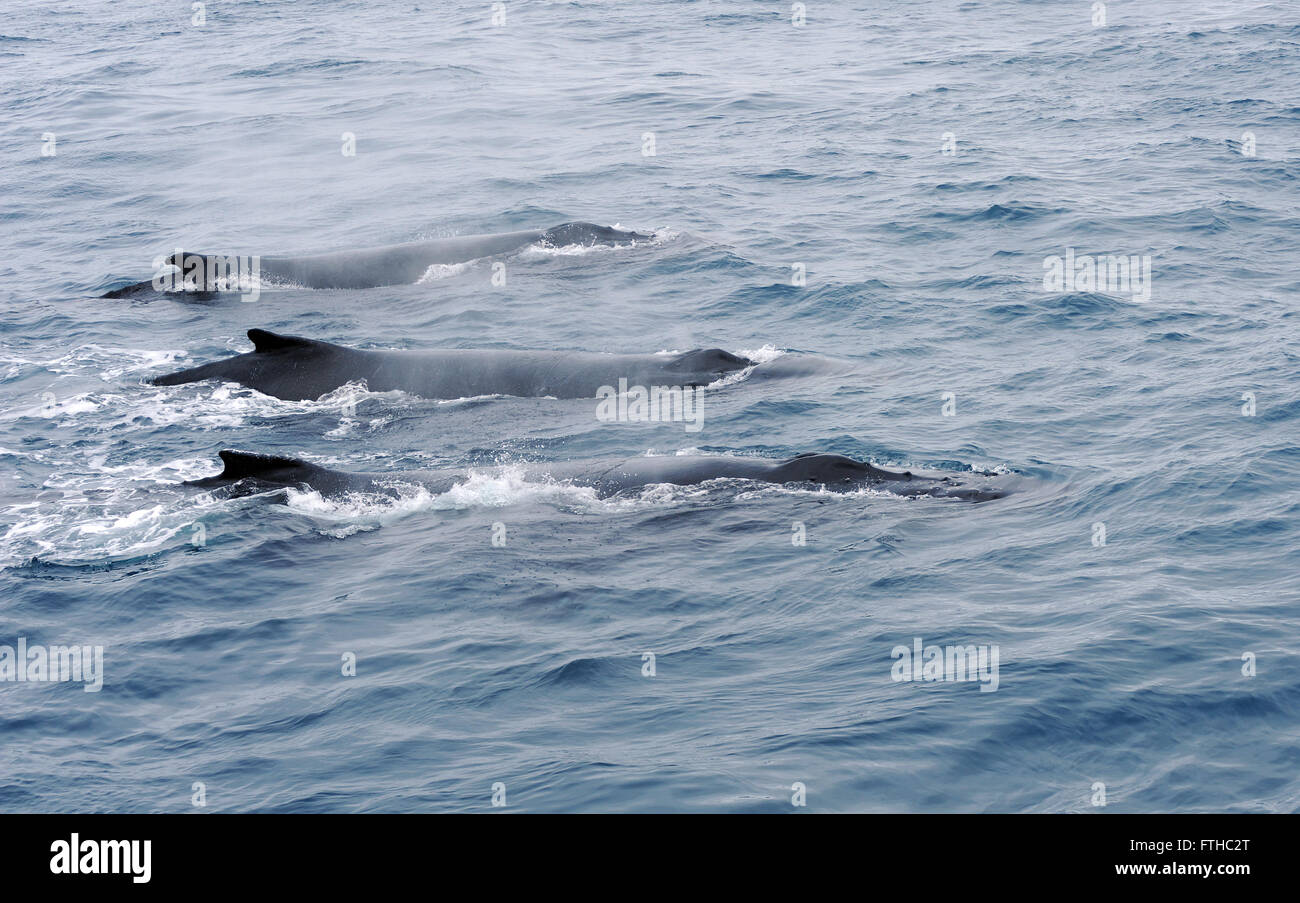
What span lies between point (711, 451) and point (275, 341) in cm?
755

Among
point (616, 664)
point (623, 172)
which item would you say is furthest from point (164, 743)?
point (623, 172)

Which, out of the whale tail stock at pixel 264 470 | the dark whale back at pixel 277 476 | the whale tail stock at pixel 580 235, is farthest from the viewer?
the whale tail stock at pixel 580 235

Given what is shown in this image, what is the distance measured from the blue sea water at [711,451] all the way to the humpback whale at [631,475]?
1.28ft

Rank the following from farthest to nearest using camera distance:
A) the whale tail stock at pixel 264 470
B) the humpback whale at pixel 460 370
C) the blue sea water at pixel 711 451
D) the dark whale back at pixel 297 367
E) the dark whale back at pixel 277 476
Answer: the dark whale back at pixel 297 367 → the humpback whale at pixel 460 370 → the whale tail stock at pixel 264 470 → the dark whale back at pixel 277 476 → the blue sea water at pixel 711 451

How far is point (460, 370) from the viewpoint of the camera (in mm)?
22078

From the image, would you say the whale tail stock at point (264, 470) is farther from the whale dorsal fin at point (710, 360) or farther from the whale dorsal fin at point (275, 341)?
the whale dorsal fin at point (710, 360)

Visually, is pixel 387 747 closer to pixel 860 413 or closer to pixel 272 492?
pixel 272 492

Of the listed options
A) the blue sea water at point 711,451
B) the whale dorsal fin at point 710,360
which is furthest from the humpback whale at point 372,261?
the whale dorsal fin at point 710,360

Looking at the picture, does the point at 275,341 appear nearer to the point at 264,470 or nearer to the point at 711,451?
the point at 264,470

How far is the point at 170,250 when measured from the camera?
32.2 metres

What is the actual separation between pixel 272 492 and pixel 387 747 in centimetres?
637

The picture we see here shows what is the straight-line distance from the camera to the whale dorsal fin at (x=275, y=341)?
21.8 meters

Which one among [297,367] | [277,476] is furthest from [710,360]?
[277,476]

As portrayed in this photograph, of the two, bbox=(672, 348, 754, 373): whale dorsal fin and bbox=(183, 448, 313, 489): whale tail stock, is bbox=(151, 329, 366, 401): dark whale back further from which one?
bbox=(672, 348, 754, 373): whale dorsal fin
